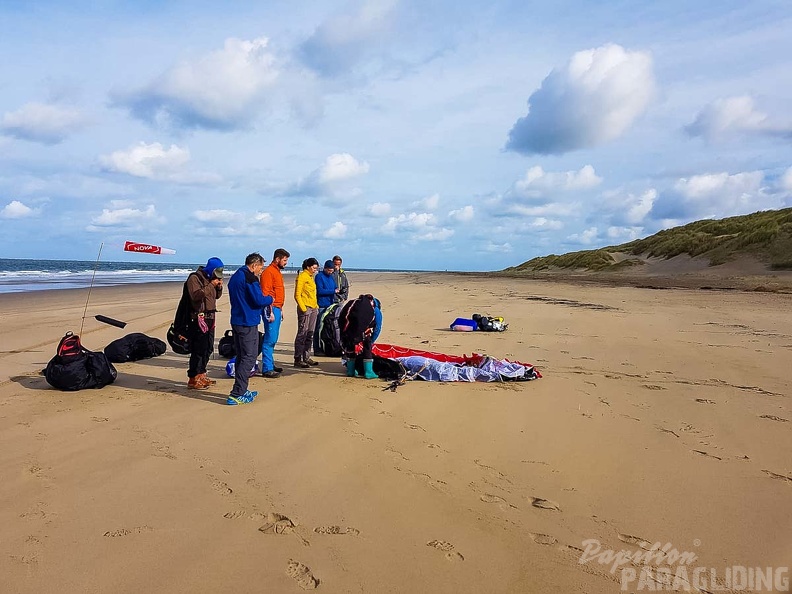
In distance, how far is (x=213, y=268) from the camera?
23.3 ft

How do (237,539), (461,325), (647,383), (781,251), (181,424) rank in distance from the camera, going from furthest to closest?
(781,251) < (461,325) < (647,383) < (181,424) < (237,539)

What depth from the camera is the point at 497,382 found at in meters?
7.26

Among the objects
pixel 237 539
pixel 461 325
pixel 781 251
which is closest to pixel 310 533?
pixel 237 539

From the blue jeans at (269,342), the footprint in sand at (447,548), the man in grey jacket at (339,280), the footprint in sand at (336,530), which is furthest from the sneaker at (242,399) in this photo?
the footprint in sand at (447,548)

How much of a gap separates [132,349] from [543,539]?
8.35 meters

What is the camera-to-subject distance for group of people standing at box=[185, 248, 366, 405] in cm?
652

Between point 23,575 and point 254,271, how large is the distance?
4.26 meters

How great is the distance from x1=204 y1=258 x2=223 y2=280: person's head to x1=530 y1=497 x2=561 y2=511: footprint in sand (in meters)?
5.20

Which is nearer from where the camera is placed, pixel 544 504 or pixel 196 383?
pixel 544 504

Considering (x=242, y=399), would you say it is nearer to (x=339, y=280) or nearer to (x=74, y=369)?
(x=74, y=369)

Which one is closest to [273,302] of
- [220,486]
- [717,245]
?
[220,486]

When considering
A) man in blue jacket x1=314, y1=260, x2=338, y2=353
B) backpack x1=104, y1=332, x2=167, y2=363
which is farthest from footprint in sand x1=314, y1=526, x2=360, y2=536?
backpack x1=104, y1=332, x2=167, y2=363

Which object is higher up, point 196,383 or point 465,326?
point 465,326

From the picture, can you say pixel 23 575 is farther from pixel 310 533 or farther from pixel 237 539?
pixel 310 533
